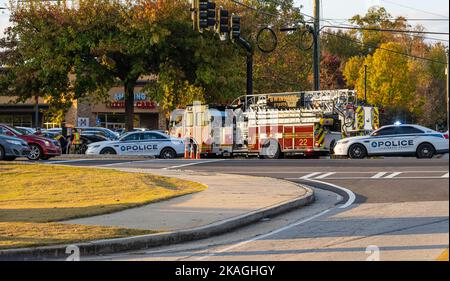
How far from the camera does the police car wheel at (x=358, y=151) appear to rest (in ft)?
99.5

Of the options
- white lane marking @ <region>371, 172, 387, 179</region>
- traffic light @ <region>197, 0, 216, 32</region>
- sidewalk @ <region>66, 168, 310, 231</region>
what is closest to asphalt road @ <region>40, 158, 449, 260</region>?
white lane marking @ <region>371, 172, 387, 179</region>

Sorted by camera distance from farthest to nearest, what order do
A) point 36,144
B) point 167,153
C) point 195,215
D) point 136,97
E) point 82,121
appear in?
point 136,97 < point 82,121 < point 167,153 < point 36,144 < point 195,215

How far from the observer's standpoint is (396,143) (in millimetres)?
29812

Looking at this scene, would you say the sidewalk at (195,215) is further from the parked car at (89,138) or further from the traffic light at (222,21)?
the parked car at (89,138)

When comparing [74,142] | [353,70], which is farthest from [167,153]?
[353,70]

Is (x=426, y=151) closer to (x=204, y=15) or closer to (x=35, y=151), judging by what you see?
(x=204, y=15)

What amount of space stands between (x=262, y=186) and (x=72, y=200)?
5.00 meters

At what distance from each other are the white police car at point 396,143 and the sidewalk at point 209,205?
10.5 m

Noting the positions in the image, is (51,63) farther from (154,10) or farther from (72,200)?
(72,200)

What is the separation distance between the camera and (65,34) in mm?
42312

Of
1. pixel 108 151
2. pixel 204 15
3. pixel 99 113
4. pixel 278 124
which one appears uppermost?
pixel 204 15

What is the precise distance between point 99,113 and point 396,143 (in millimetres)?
50195

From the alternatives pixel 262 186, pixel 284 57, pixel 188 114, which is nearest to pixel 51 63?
pixel 188 114
